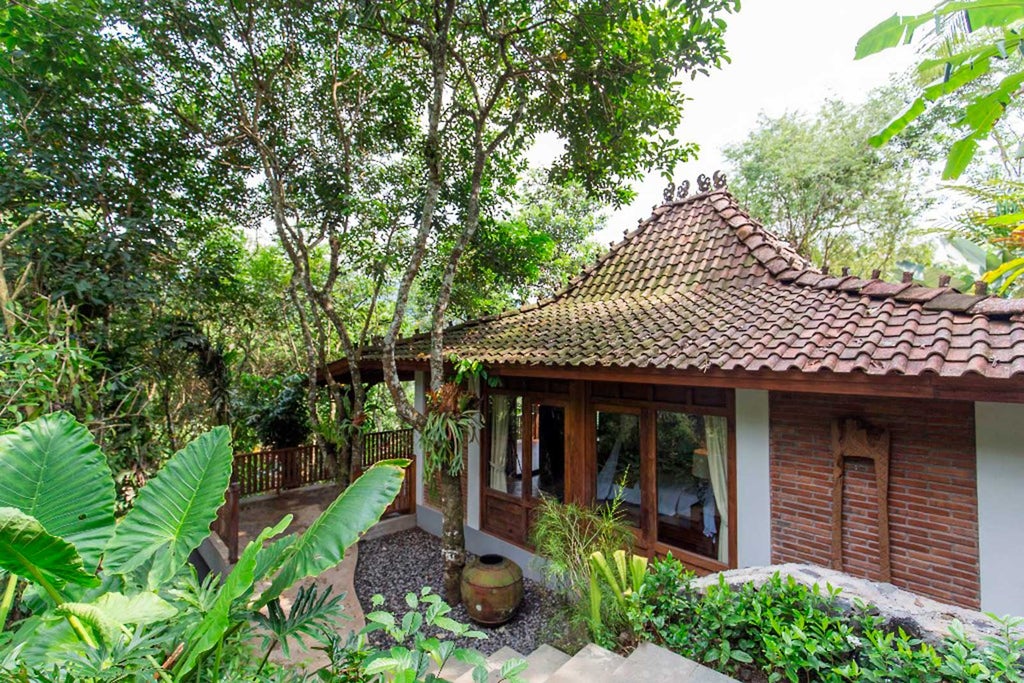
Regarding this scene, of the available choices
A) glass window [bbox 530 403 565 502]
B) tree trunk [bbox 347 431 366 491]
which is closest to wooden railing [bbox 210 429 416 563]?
tree trunk [bbox 347 431 366 491]

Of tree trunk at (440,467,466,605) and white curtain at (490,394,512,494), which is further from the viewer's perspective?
white curtain at (490,394,512,494)

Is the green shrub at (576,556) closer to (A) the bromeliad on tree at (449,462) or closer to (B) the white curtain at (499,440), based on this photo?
(A) the bromeliad on tree at (449,462)

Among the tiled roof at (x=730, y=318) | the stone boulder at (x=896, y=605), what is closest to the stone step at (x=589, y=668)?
the stone boulder at (x=896, y=605)

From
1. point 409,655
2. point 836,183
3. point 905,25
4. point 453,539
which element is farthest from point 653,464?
point 836,183

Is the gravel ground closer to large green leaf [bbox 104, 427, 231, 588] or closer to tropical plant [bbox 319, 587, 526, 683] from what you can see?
tropical plant [bbox 319, 587, 526, 683]

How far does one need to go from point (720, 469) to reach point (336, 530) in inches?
186

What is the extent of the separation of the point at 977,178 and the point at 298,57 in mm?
21723

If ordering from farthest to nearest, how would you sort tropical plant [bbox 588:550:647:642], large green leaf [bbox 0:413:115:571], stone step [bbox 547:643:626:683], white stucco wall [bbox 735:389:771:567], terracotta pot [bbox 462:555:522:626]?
terracotta pot [bbox 462:555:522:626] → white stucco wall [bbox 735:389:771:567] → tropical plant [bbox 588:550:647:642] → stone step [bbox 547:643:626:683] → large green leaf [bbox 0:413:115:571]

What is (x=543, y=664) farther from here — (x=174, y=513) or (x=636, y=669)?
(x=174, y=513)

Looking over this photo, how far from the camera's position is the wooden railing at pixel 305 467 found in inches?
354

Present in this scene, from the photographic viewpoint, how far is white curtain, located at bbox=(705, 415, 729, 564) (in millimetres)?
5238

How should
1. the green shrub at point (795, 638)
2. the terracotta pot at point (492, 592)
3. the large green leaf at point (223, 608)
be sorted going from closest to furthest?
the large green leaf at point (223, 608) < the green shrub at point (795, 638) < the terracotta pot at point (492, 592)

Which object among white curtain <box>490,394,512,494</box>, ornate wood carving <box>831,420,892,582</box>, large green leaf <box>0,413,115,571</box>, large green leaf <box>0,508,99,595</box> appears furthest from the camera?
white curtain <box>490,394,512,494</box>

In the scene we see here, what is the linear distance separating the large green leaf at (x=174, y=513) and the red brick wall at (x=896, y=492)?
→ 502 centimetres
